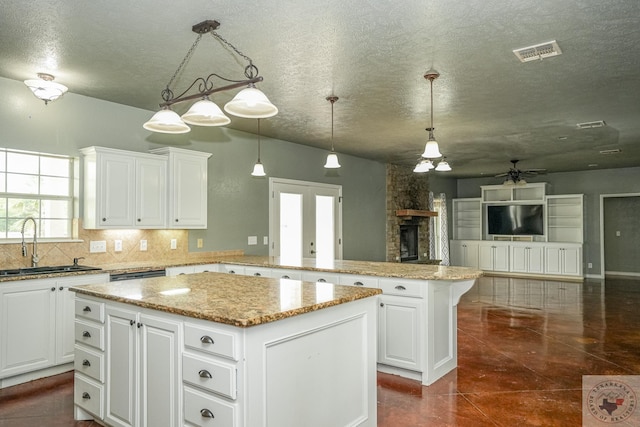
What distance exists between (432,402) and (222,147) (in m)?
4.07

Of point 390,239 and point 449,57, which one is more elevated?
point 449,57

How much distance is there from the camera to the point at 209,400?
1.98 meters

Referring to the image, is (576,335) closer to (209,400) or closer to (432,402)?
(432,402)

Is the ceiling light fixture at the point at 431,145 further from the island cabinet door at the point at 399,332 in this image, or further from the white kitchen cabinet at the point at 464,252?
the white kitchen cabinet at the point at 464,252

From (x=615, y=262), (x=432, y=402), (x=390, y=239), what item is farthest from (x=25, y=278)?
(x=615, y=262)

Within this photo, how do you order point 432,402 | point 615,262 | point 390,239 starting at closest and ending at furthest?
point 432,402 < point 390,239 < point 615,262

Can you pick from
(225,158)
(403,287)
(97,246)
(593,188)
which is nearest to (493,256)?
(593,188)

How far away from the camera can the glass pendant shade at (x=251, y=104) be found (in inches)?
93.0

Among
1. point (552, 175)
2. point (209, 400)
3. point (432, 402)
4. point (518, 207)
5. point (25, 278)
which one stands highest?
point (552, 175)

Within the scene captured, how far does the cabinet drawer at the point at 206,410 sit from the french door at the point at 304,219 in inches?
156

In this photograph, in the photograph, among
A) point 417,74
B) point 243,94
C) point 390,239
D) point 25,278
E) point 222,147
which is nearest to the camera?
point 243,94

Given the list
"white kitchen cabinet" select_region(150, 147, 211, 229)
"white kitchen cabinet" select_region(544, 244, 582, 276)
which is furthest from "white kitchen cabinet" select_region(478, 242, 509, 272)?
"white kitchen cabinet" select_region(150, 147, 211, 229)

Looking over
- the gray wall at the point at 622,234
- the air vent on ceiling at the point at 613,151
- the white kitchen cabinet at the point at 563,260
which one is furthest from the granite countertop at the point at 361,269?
the gray wall at the point at 622,234

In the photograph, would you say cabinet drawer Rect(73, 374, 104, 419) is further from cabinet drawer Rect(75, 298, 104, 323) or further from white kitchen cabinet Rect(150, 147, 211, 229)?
white kitchen cabinet Rect(150, 147, 211, 229)
